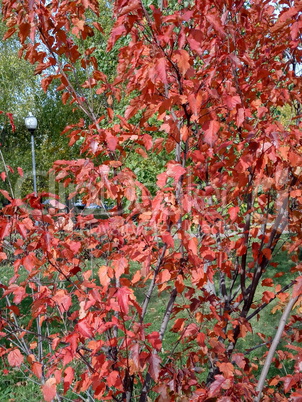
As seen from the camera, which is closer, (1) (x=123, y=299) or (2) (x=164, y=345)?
(1) (x=123, y=299)

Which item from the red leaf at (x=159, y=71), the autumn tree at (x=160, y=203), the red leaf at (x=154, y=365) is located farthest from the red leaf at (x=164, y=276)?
the red leaf at (x=159, y=71)

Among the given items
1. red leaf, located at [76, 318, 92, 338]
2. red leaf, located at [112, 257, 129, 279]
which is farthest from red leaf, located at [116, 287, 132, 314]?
red leaf, located at [76, 318, 92, 338]

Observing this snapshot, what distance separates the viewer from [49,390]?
1592 millimetres

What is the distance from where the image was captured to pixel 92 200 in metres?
1.84

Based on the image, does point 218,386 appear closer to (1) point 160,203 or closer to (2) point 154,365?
(2) point 154,365

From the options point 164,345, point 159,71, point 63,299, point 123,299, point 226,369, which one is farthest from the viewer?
point 164,345

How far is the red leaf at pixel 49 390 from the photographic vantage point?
155cm

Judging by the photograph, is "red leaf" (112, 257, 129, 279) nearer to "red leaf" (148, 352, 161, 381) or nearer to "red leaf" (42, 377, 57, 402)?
"red leaf" (148, 352, 161, 381)

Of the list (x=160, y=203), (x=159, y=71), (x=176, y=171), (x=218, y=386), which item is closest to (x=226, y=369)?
(x=218, y=386)

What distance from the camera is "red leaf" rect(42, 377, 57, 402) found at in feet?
5.09

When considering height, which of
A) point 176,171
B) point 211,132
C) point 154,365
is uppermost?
point 211,132

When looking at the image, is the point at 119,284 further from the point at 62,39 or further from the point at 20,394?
the point at 20,394

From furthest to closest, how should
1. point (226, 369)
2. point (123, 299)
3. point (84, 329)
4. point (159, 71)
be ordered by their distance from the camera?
point (226, 369) → point (84, 329) → point (123, 299) → point (159, 71)

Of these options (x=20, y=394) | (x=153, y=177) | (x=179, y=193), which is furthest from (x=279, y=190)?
(x=153, y=177)
